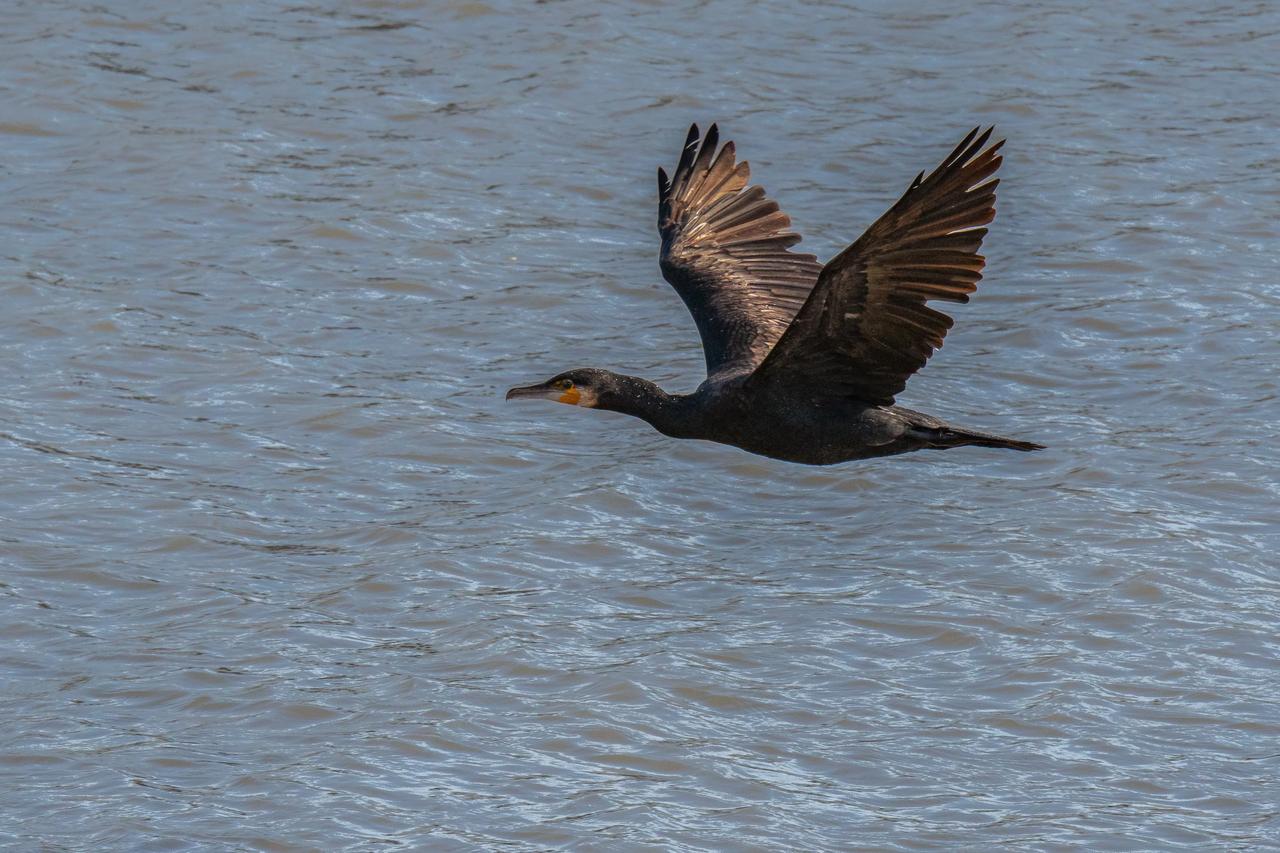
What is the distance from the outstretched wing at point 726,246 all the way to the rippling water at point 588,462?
2.80 ft

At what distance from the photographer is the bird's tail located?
634 cm

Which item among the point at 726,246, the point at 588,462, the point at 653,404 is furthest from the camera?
the point at 588,462

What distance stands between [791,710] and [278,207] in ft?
17.1

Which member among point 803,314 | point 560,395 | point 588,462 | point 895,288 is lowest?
point 588,462

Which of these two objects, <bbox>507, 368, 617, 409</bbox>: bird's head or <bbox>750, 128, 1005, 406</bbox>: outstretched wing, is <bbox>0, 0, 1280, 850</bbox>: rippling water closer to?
<bbox>507, 368, 617, 409</bbox>: bird's head

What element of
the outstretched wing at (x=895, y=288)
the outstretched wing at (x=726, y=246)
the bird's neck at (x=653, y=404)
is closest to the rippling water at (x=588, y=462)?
the bird's neck at (x=653, y=404)

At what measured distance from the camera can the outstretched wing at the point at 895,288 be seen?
567cm

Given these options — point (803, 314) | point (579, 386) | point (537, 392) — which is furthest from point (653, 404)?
point (803, 314)

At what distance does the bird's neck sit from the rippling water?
66cm

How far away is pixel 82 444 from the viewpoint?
809 centimetres

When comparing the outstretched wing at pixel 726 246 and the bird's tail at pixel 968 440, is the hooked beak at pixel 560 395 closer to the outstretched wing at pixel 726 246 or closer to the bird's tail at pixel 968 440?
the outstretched wing at pixel 726 246

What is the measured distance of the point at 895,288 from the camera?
5.95m

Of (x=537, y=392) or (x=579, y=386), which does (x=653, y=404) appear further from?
(x=537, y=392)

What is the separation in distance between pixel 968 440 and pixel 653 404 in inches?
44.2
